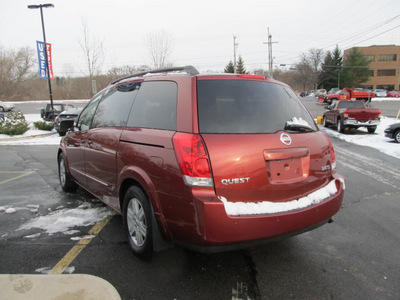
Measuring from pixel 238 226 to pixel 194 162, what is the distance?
590 mm

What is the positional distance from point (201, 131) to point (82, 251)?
1901 mm

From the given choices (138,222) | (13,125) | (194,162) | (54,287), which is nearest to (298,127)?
(194,162)

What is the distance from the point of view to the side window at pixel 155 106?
271 cm

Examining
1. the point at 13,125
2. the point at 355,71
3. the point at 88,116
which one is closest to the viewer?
the point at 88,116

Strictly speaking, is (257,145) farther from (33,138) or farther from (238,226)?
(33,138)

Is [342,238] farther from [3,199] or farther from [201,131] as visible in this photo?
[3,199]

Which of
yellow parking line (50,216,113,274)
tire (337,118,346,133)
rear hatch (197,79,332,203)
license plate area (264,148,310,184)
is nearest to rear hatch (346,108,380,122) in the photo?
tire (337,118,346,133)

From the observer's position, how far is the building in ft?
250

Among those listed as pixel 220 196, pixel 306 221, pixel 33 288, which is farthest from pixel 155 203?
pixel 306 221

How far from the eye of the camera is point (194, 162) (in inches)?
90.4

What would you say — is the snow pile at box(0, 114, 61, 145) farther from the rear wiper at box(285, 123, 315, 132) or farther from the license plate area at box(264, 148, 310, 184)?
the license plate area at box(264, 148, 310, 184)

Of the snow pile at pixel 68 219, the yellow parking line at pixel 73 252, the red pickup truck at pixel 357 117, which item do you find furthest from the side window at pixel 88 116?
the red pickup truck at pixel 357 117

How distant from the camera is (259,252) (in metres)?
3.12

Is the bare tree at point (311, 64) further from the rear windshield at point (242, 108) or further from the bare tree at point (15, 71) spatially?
the rear windshield at point (242, 108)
